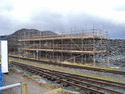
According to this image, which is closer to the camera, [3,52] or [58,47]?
[3,52]

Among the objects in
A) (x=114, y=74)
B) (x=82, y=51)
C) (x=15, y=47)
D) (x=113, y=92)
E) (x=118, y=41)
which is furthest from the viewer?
(x=15, y=47)

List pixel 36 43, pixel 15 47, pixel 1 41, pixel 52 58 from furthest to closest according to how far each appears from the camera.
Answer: pixel 15 47 → pixel 36 43 → pixel 52 58 → pixel 1 41

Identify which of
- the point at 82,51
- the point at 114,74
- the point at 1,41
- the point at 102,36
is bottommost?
the point at 114,74

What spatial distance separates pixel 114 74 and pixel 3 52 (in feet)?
39.5

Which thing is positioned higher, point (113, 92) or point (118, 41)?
point (118, 41)

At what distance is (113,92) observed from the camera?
26.4ft

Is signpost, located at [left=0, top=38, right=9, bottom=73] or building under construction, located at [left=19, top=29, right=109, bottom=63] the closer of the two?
signpost, located at [left=0, top=38, right=9, bottom=73]

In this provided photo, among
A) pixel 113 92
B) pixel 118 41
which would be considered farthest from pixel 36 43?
pixel 118 41

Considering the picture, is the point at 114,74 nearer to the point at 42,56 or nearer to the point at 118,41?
the point at 42,56

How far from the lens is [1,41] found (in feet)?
38.3

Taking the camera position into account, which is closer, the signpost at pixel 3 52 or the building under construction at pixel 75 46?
the signpost at pixel 3 52

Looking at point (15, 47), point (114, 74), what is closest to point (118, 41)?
point (114, 74)

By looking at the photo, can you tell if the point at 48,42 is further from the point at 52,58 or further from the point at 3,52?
the point at 3,52

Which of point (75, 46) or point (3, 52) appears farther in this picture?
point (75, 46)
